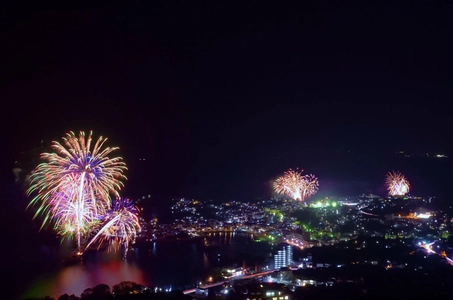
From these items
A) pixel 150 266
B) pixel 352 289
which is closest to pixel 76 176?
pixel 150 266

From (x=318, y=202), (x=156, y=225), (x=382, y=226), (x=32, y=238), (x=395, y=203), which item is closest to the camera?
(x=32, y=238)

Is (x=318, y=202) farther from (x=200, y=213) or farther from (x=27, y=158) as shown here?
(x=27, y=158)

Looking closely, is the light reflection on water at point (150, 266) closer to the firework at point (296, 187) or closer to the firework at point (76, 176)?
the firework at point (76, 176)

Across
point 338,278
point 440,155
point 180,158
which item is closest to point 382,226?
point 338,278

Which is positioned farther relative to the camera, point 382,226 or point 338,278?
point 382,226

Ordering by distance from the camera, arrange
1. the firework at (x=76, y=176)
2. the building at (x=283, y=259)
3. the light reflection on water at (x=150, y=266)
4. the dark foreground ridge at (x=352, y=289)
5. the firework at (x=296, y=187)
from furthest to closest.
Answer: the firework at (x=296, y=187) → the building at (x=283, y=259) → the light reflection on water at (x=150, y=266) → the firework at (x=76, y=176) → the dark foreground ridge at (x=352, y=289)

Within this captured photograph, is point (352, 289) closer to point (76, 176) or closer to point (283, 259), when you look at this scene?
point (283, 259)

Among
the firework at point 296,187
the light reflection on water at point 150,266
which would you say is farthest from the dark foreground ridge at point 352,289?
the firework at point 296,187

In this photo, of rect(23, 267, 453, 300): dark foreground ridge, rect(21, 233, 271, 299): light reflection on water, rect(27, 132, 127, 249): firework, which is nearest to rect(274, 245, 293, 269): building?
rect(21, 233, 271, 299): light reflection on water
